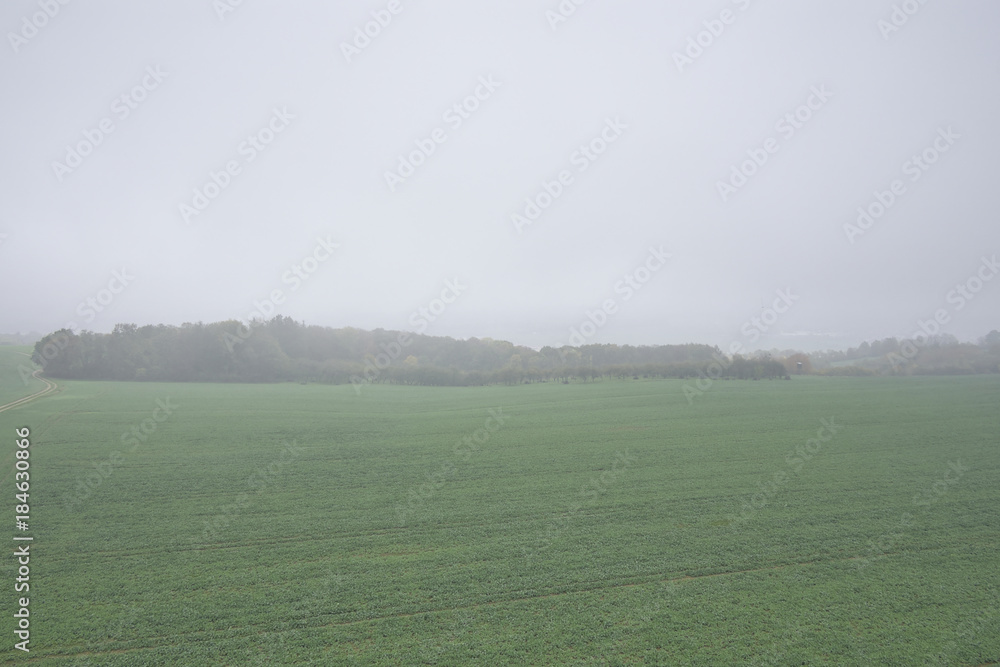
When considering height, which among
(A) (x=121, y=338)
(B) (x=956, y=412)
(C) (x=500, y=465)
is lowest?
(B) (x=956, y=412)

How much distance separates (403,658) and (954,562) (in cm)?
1378

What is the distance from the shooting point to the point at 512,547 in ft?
42.9

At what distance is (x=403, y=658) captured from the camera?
349 inches

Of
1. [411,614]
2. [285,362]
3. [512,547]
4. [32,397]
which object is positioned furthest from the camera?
[285,362]

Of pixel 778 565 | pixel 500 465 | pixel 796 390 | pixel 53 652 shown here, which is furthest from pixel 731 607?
pixel 796 390

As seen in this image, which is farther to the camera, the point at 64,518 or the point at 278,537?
the point at 64,518

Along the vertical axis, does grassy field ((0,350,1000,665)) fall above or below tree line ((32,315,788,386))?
below

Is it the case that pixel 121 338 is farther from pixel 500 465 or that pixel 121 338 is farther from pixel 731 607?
pixel 731 607

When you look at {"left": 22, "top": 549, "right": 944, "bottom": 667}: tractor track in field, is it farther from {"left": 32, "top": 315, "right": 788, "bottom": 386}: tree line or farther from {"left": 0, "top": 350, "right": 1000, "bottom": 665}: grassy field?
{"left": 32, "top": 315, "right": 788, "bottom": 386}: tree line

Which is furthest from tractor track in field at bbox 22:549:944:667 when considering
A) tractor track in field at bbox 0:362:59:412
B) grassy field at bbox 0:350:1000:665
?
tractor track in field at bbox 0:362:59:412

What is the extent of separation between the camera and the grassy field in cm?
930

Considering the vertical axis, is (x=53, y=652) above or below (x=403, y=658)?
above

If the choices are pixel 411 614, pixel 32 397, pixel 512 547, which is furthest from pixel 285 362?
pixel 411 614

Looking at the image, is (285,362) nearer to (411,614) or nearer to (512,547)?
(512,547)
